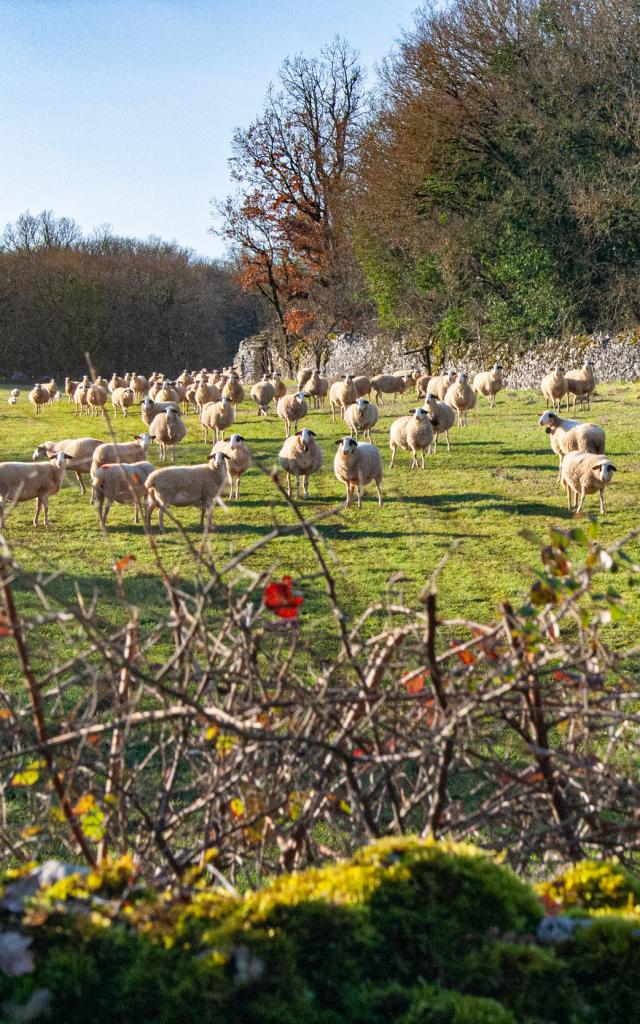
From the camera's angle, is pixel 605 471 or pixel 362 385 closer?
pixel 605 471

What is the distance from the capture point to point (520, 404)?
28.2 m

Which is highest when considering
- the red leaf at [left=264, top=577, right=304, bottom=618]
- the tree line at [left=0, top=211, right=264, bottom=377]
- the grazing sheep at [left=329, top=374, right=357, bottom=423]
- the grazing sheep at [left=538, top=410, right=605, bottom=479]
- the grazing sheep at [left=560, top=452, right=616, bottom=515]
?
the tree line at [left=0, top=211, right=264, bottom=377]

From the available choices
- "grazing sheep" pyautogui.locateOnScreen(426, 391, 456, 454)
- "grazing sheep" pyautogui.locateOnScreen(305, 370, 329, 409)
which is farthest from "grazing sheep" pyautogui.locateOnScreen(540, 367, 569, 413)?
"grazing sheep" pyautogui.locateOnScreen(305, 370, 329, 409)

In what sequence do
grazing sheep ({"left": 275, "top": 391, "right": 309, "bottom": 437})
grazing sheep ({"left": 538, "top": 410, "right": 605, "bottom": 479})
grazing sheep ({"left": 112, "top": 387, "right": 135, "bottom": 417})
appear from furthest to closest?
grazing sheep ({"left": 112, "top": 387, "right": 135, "bottom": 417}) < grazing sheep ({"left": 275, "top": 391, "right": 309, "bottom": 437}) < grazing sheep ({"left": 538, "top": 410, "right": 605, "bottom": 479})

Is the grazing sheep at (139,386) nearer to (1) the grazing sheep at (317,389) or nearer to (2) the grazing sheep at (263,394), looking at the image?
(2) the grazing sheep at (263,394)

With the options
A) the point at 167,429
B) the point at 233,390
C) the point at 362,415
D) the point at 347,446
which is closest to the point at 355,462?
the point at 347,446

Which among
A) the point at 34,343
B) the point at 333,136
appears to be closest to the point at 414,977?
the point at 333,136

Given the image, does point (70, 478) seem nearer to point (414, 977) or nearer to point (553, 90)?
point (414, 977)

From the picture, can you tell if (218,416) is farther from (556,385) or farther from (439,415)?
(556,385)

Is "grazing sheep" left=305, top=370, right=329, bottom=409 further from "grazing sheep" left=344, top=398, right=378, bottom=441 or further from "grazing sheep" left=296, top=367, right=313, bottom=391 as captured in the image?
"grazing sheep" left=344, top=398, right=378, bottom=441

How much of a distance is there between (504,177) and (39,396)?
1840cm

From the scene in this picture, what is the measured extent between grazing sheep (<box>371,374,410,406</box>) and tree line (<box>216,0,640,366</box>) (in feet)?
17.6

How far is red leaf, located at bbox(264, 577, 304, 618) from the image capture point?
9.59ft

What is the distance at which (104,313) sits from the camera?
6181cm
